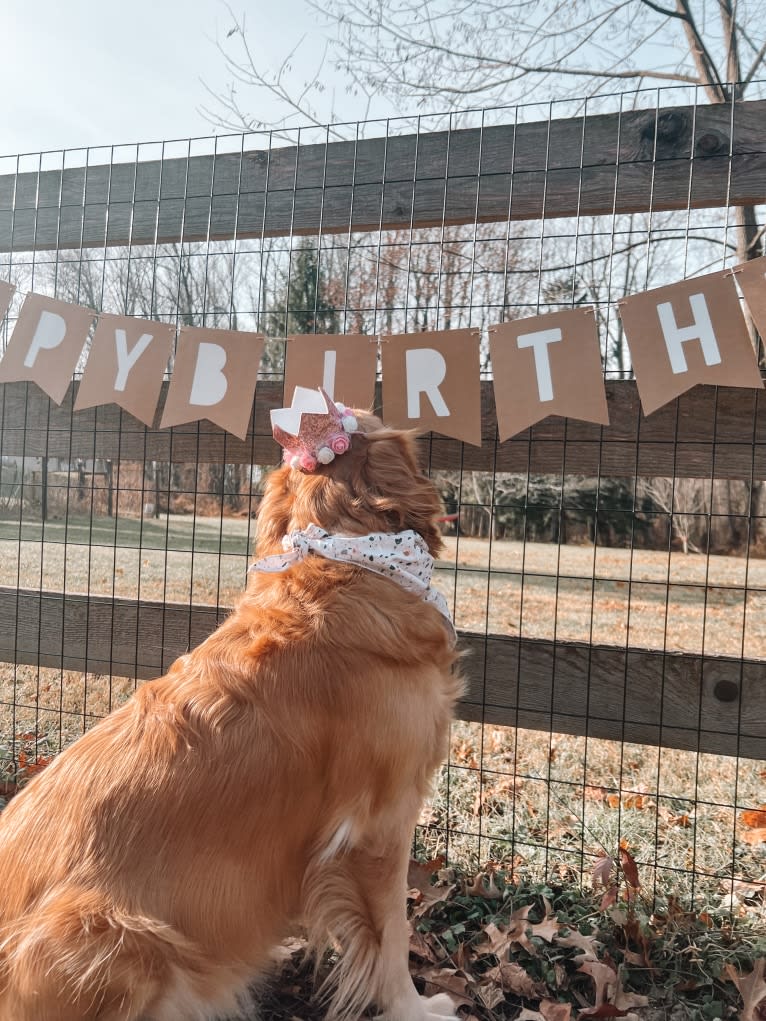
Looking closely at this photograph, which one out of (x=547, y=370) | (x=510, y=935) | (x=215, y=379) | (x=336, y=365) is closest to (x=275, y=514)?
(x=336, y=365)

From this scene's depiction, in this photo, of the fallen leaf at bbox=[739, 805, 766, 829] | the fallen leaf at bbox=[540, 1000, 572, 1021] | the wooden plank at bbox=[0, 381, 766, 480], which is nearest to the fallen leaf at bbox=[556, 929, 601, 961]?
the fallen leaf at bbox=[540, 1000, 572, 1021]

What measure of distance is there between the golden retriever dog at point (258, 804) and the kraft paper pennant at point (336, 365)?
57cm

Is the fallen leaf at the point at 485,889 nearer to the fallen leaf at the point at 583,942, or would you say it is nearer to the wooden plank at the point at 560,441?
the fallen leaf at the point at 583,942

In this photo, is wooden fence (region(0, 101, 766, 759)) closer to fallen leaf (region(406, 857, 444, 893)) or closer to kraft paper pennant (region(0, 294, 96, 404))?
kraft paper pennant (region(0, 294, 96, 404))

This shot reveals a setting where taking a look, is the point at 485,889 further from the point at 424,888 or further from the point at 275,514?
the point at 275,514

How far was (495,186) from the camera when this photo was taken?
269 cm

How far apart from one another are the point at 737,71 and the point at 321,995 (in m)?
8.37

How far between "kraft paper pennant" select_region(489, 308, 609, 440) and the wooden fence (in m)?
0.19

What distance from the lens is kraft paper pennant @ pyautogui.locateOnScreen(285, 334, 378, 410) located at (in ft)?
8.76

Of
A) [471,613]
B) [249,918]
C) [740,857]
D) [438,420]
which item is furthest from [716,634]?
[249,918]

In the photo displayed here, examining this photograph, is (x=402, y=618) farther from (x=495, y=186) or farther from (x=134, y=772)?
(x=495, y=186)

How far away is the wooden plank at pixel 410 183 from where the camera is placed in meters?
2.46

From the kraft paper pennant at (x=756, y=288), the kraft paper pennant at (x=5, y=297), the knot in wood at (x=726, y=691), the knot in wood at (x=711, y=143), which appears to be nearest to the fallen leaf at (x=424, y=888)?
the knot in wood at (x=726, y=691)

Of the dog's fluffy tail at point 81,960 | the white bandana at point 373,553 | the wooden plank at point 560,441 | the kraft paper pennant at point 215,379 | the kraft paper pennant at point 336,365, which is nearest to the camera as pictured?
the dog's fluffy tail at point 81,960
